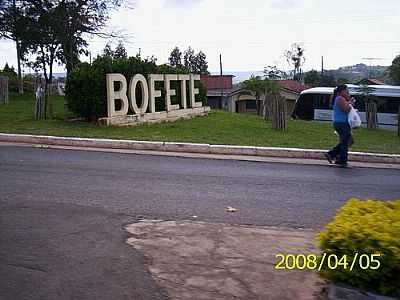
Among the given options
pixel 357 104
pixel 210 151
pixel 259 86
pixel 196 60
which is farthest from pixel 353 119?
pixel 196 60

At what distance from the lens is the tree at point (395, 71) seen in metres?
45.2

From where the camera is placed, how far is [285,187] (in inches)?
312

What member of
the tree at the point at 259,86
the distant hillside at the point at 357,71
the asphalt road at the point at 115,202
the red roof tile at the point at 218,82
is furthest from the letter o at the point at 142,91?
the distant hillside at the point at 357,71

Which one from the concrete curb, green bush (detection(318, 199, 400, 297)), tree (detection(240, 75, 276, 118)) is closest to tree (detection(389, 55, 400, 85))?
tree (detection(240, 75, 276, 118))

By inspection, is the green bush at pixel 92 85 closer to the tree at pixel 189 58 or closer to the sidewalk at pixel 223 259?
the sidewalk at pixel 223 259

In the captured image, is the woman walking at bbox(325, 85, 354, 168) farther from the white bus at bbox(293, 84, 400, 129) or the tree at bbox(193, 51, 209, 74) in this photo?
the tree at bbox(193, 51, 209, 74)

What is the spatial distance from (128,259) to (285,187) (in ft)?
13.1

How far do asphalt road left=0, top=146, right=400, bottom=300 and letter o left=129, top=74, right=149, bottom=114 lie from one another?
6.06 m

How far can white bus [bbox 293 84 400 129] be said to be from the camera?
31.0 meters

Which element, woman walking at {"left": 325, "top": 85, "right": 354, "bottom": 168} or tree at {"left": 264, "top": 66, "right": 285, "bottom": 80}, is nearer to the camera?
woman walking at {"left": 325, "top": 85, "right": 354, "bottom": 168}

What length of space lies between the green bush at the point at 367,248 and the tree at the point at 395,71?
1768 inches

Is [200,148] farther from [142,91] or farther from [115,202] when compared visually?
[142,91]

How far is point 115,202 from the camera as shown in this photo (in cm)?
650

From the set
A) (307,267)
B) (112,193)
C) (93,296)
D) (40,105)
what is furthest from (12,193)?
(40,105)
